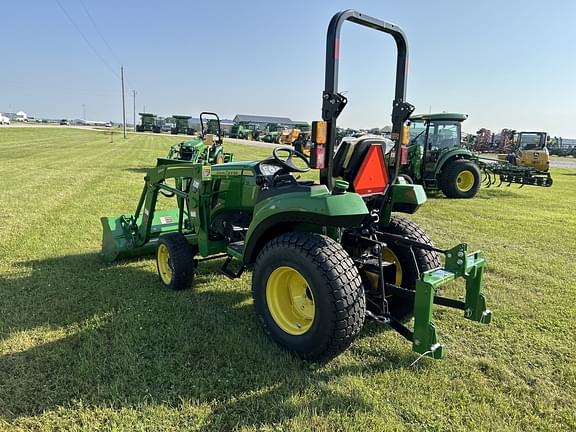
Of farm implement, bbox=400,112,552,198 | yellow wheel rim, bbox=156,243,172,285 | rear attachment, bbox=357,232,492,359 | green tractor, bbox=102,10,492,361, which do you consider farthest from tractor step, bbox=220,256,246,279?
farm implement, bbox=400,112,552,198

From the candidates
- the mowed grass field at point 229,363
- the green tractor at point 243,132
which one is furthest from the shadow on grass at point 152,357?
the green tractor at point 243,132

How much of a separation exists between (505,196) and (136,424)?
12001 millimetres

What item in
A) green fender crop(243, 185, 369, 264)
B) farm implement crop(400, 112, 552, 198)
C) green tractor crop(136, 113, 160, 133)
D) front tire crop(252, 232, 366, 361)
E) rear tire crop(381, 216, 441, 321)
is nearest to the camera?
front tire crop(252, 232, 366, 361)

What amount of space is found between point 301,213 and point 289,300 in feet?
2.49

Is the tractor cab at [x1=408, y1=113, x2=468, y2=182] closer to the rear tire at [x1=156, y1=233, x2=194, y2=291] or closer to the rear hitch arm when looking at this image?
the rear tire at [x1=156, y1=233, x2=194, y2=291]

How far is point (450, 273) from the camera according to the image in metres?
2.88

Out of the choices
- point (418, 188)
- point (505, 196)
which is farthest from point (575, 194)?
point (418, 188)

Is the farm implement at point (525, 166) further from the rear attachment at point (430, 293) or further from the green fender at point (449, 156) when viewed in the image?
the rear attachment at point (430, 293)

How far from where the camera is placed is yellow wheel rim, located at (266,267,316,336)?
319 centimetres

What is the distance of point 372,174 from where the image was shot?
3271 mm

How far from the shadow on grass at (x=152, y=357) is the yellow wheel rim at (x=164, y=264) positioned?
17 centimetres

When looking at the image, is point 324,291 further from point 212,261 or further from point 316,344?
point 212,261

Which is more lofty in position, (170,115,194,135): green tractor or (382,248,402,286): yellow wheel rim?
(170,115,194,135): green tractor

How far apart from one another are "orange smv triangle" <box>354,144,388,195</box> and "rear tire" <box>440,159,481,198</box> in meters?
8.73
